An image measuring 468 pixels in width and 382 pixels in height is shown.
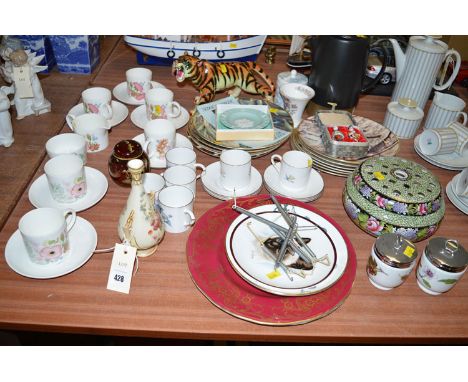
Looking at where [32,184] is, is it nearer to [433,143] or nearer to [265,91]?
[265,91]

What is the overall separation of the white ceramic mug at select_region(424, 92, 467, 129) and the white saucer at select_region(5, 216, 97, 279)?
3.50ft

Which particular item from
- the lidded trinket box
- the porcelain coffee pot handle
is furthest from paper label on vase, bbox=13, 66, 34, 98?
the porcelain coffee pot handle

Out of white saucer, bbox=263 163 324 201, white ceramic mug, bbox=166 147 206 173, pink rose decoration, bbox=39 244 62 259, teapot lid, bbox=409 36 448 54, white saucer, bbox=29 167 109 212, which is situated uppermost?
teapot lid, bbox=409 36 448 54

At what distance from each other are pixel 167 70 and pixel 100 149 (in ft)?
1.73

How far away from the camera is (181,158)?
3.75ft

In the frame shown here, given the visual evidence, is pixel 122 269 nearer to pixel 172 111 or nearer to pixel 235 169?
pixel 235 169

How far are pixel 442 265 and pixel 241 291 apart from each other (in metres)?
0.40

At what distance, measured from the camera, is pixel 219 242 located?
0.99 m

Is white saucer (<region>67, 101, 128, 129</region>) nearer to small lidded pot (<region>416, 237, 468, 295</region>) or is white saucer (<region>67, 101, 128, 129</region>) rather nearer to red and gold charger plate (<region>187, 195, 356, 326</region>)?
red and gold charger plate (<region>187, 195, 356, 326</region>)

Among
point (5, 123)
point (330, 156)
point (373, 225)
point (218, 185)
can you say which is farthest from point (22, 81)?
point (373, 225)

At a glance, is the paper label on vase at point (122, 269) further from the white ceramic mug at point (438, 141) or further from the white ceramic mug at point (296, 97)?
the white ceramic mug at point (438, 141)

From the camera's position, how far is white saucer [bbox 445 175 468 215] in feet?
3.73
